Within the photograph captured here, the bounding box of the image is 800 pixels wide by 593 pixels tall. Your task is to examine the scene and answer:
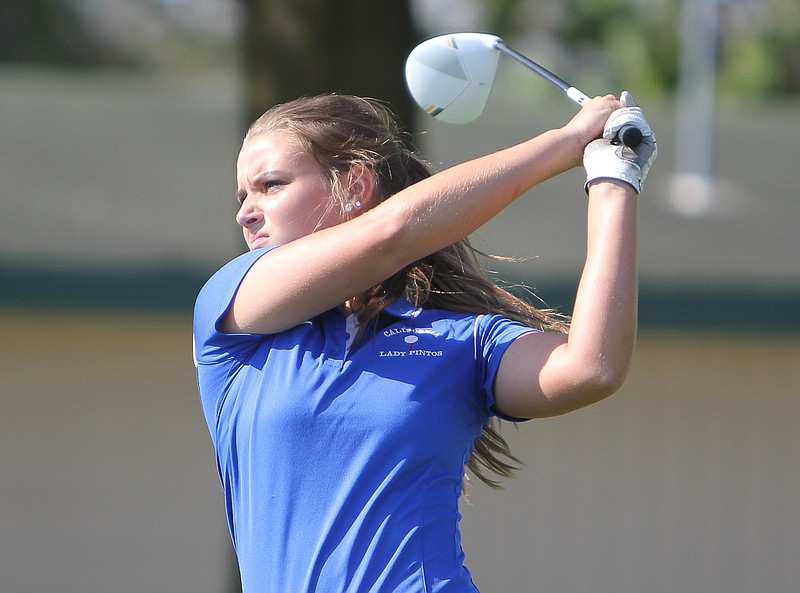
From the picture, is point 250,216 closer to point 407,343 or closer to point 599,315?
→ point 407,343

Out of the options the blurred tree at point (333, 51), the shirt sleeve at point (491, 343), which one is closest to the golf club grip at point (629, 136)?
the shirt sleeve at point (491, 343)

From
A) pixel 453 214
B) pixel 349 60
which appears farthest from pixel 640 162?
pixel 349 60

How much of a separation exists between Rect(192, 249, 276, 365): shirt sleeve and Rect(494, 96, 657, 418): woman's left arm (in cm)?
49

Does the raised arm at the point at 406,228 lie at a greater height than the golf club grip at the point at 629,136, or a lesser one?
lesser

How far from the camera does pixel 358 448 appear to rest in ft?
6.66

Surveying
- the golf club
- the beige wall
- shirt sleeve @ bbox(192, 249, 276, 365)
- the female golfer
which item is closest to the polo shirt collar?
the female golfer

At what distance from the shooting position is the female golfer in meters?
1.99

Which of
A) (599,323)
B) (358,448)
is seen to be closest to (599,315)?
(599,323)

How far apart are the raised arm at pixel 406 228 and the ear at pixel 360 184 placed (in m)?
0.24

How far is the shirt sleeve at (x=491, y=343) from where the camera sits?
211 centimetres

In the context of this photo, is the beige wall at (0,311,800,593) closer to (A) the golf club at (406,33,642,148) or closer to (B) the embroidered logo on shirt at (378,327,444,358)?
(A) the golf club at (406,33,642,148)

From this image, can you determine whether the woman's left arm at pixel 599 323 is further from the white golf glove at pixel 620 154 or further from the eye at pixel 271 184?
the eye at pixel 271 184

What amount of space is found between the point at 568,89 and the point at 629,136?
12.8 inches

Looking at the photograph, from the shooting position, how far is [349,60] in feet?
15.7
